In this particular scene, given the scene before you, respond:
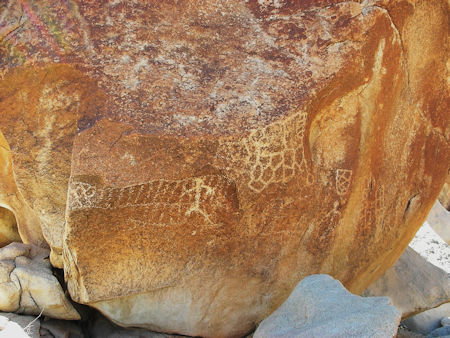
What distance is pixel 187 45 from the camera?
8.00ft

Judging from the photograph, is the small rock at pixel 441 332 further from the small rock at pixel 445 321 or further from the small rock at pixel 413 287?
the small rock at pixel 413 287

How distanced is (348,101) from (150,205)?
1.06m

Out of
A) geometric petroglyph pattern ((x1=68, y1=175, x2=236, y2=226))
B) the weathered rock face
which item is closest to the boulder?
the weathered rock face

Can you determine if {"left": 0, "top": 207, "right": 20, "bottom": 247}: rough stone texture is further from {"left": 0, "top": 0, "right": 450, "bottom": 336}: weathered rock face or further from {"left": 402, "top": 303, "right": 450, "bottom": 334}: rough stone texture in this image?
{"left": 402, "top": 303, "right": 450, "bottom": 334}: rough stone texture

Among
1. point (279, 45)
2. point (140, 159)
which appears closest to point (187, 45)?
point (279, 45)

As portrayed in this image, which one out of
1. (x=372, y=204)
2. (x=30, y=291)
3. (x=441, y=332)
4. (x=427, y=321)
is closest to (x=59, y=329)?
(x=30, y=291)

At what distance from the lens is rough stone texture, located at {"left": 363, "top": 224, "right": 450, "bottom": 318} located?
380cm

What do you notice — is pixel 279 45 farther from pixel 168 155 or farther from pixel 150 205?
pixel 150 205

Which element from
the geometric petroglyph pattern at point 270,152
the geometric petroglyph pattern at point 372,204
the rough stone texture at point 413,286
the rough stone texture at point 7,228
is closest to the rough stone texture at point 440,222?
the rough stone texture at point 413,286

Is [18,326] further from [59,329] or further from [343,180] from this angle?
[343,180]

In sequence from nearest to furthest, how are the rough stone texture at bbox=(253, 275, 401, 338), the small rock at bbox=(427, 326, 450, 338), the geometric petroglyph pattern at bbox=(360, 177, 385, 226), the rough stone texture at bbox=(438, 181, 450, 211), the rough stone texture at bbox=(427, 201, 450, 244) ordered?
the rough stone texture at bbox=(253, 275, 401, 338) < the geometric petroglyph pattern at bbox=(360, 177, 385, 226) < the small rock at bbox=(427, 326, 450, 338) < the rough stone texture at bbox=(427, 201, 450, 244) < the rough stone texture at bbox=(438, 181, 450, 211)

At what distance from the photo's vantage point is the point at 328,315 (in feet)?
6.16

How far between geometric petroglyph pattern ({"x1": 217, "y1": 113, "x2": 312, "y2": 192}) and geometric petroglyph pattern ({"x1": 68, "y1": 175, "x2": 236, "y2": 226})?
0.37ft

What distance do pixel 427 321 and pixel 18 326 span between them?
3.21 m
